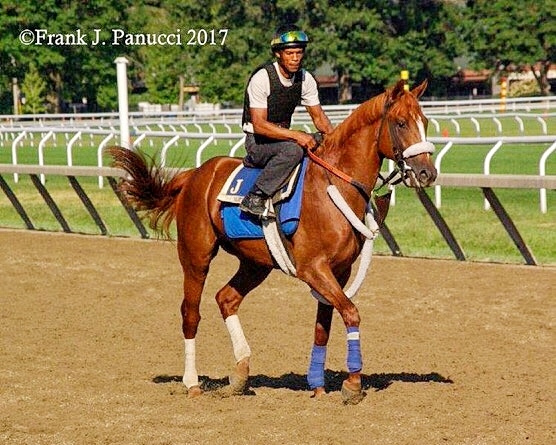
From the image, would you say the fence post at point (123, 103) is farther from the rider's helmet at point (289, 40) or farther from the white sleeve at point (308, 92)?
the rider's helmet at point (289, 40)

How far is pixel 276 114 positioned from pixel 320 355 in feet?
4.25

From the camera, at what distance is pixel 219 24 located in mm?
68812

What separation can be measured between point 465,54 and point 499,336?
206 feet

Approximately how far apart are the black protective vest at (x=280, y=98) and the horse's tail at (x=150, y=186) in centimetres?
99

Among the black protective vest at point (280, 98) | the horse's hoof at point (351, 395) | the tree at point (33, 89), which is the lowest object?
the tree at point (33, 89)

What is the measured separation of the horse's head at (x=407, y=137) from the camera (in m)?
5.88

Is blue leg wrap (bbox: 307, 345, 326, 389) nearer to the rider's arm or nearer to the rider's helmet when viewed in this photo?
the rider's arm

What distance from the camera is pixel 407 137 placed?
5949 mm

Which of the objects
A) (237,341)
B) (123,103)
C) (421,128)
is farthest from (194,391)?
(123,103)

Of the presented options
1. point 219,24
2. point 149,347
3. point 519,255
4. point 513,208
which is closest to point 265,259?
point 149,347

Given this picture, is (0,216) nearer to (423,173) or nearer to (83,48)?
(423,173)

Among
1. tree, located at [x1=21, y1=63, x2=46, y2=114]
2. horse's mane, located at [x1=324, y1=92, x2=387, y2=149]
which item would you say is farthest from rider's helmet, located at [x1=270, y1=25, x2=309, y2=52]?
tree, located at [x1=21, y1=63, x2=46, y2=114]

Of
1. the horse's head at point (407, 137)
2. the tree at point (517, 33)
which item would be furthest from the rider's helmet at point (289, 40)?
the tree at point (517, 33)

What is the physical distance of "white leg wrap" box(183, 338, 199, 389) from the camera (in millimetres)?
6738
